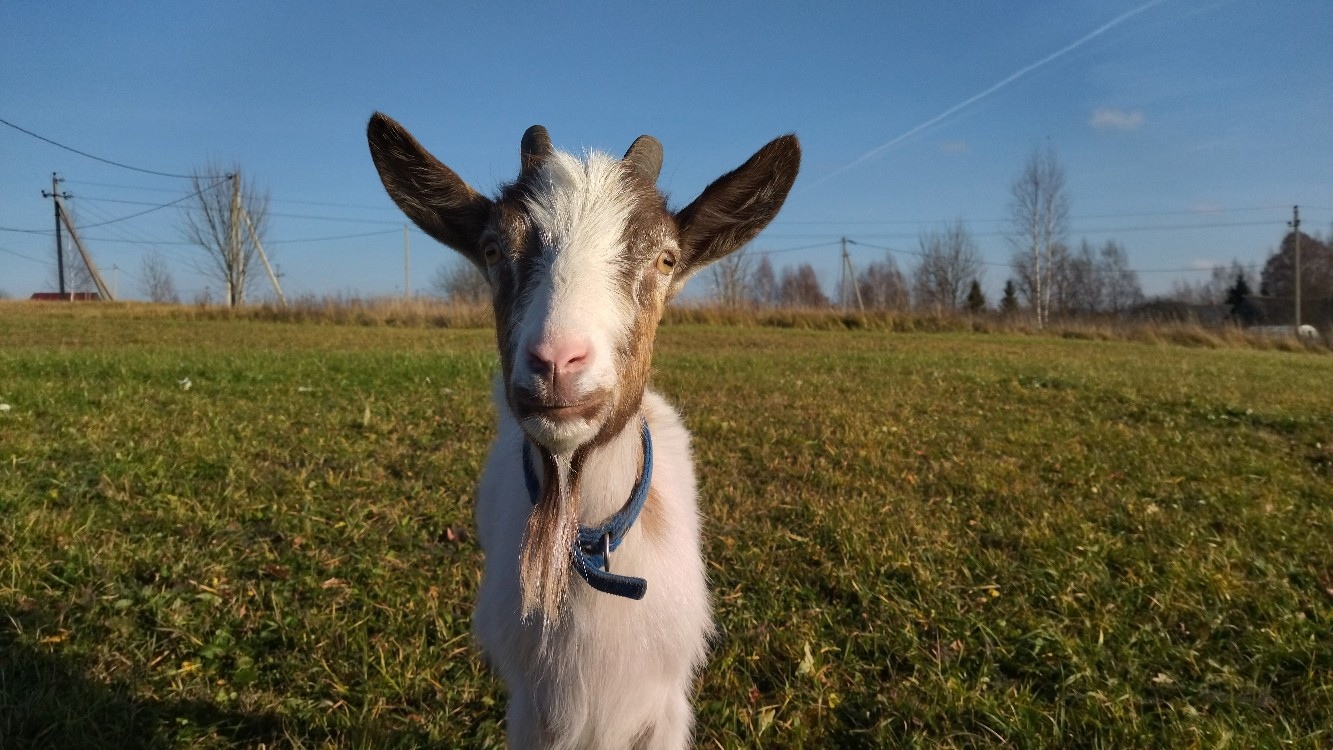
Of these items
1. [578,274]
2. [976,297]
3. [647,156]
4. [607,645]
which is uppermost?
[976,297]

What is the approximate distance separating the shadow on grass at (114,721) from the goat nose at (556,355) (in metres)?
1.65

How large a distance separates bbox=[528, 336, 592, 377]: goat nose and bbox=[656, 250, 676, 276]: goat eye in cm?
71

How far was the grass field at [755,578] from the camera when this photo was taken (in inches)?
108

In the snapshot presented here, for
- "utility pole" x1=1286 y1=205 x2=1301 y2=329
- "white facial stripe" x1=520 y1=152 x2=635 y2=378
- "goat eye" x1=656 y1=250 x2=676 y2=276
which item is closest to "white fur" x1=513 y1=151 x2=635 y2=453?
"white facial stripe" x1=520 y1=152 x2=635 y2=378

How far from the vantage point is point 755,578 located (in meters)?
3.87

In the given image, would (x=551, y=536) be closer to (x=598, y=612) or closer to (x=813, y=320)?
(x=598, y=612)

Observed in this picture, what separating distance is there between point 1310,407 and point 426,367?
11.1 metres

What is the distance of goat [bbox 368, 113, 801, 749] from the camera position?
2.05 m

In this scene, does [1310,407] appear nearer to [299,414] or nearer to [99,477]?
[299,414]

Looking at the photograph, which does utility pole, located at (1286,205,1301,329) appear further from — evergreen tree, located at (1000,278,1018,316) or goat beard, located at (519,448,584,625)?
goat beard, located at (519,448,584,625)

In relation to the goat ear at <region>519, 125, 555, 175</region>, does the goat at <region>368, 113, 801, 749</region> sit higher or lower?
lower

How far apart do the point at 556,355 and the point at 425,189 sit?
3.98ft

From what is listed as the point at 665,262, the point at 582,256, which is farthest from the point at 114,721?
the point at 665,262

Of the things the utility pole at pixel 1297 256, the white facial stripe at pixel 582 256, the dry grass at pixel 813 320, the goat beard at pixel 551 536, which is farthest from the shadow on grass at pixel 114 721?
the utility pole at pixel 1297 256
